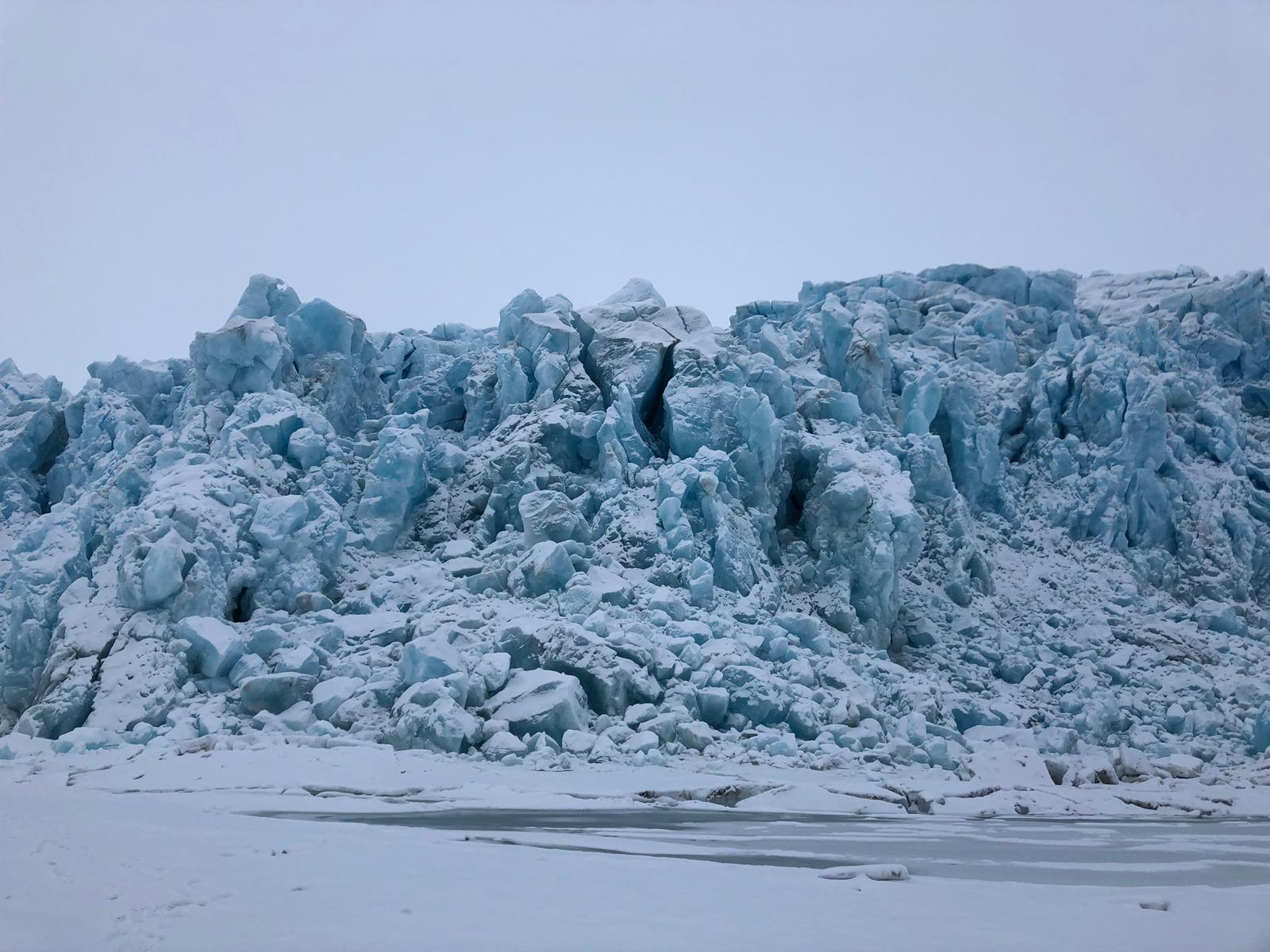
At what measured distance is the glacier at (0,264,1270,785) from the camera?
1736 centimetres

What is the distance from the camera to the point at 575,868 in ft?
22.3

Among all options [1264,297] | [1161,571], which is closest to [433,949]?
[1161,571]

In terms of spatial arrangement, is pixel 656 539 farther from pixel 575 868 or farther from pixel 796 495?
pixel 575 868

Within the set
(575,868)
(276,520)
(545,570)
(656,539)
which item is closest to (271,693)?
(276,520)

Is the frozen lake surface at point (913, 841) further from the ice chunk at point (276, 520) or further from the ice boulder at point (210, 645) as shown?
the ice chunk at point (276, 520)

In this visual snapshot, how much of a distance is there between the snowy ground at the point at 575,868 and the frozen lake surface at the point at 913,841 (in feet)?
0.18

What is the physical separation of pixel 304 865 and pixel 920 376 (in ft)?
83.0

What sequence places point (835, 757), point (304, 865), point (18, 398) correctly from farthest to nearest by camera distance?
point (18, 398) < point (835, 757) < point (304, 865)

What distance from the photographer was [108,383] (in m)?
28.6

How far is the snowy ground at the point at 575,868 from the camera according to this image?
500 cm

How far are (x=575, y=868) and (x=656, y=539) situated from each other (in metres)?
15.2

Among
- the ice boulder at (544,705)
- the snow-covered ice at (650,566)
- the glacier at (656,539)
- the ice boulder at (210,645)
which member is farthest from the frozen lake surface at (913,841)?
the ice boulder at (210,645)

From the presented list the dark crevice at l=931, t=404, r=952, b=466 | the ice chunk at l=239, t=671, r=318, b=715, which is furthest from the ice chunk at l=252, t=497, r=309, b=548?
the dark crevice at l=931, t=404, r=952, b=466

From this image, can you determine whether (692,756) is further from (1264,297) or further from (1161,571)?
(1264,297)
